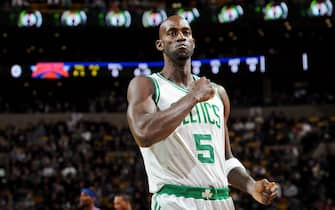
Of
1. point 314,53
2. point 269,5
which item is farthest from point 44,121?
point 314,53

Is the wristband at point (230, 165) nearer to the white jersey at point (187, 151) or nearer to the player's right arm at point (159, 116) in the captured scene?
the white jersey at point (187, 151)

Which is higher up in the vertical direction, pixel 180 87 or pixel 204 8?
pixel 204 8

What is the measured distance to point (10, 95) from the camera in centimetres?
2522

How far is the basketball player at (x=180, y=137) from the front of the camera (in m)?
3.32

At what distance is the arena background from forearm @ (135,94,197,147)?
13641mm

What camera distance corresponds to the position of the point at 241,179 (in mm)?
3789

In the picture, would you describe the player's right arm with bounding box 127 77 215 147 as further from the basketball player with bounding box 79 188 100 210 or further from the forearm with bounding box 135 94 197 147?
the basketball player with bounding box 79 188 100 210

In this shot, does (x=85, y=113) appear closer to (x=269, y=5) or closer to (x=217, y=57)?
(x=217, y=57)

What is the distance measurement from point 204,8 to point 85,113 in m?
5.95

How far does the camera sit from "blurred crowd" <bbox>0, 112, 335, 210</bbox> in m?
17.3

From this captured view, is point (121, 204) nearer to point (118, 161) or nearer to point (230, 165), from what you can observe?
point (230, 165)

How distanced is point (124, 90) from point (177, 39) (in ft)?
73.7

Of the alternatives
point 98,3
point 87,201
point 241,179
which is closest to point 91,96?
point 98,3

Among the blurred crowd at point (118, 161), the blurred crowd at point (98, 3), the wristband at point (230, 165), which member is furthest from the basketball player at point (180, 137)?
the blurred crowd at point (98, 3)
